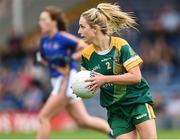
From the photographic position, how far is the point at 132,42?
21.0 metres

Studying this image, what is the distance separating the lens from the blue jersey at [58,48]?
474 inches

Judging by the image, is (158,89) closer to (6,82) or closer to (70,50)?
(6,82)

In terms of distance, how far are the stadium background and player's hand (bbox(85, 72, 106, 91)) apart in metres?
7.11

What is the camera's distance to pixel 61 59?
1207cm

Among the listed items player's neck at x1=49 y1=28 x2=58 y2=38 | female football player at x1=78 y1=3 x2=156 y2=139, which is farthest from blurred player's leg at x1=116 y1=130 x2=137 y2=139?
player's neck at x1=49 y1=28 x2=58 y2=38

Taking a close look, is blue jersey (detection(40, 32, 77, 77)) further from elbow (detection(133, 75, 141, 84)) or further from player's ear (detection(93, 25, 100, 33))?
elbow (detection(133, 75, 141, 84))

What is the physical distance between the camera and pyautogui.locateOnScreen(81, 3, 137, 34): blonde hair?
846 cm

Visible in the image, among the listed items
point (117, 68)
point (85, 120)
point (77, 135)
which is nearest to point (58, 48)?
point (85, 120)

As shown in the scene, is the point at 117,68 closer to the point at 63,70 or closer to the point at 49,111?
the point at 49,111

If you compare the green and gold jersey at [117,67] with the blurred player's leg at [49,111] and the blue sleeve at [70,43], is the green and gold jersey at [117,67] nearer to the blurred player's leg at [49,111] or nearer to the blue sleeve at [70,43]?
the blurred player's leg at [49,111]

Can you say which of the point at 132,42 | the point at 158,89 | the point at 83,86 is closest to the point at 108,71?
the point at 83,86

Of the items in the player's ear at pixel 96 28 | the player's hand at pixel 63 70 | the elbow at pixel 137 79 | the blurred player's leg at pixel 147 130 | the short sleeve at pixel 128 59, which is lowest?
the player's hand at pixel 63 70

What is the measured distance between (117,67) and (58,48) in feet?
12.1

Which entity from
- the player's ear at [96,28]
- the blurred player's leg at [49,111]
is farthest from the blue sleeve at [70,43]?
the player's ear at [96,28]
